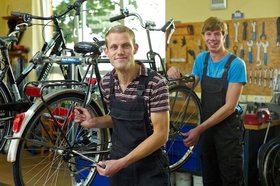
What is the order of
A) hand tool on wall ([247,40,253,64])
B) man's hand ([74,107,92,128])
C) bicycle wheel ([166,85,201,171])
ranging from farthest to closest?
hand tool on wall ([247,40,253,64]) < bicycle wheel ([166,85,201,171]) < man's hand ([74,107,92,128])

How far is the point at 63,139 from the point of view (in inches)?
91.7

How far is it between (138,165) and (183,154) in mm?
1288

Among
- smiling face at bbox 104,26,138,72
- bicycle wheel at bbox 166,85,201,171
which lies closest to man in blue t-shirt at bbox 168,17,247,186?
bicycle wheel at bbox 166,85,201,171

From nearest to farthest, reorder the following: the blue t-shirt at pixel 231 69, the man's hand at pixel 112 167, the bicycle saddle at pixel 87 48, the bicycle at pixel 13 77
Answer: the man's hand at pixel 112 167
the bicycle saddle at pixel 87 48
the blue t-shirt at pixel 231 69
the bicycle at pixel 13 77

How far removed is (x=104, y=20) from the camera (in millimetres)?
5184

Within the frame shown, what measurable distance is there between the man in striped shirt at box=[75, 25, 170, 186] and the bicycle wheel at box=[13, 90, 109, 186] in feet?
1.42

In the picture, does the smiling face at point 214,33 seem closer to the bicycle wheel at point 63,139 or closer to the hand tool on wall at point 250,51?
the bicycle wheel at point 63,139

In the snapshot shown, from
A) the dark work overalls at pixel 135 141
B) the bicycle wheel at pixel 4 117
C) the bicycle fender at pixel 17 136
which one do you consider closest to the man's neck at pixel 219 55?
the dark work overalls at pixel 135 141

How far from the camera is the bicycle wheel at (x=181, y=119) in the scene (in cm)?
302

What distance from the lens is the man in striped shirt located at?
1.79 metres

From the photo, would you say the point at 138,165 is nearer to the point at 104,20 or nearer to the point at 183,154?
the point at 183,154

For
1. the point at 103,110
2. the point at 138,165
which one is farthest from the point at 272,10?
the point at 138,165

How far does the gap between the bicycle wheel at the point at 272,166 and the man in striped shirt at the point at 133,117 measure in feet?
4.61

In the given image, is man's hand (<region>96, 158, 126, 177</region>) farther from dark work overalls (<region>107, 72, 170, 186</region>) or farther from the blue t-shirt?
the blue t-shirt
